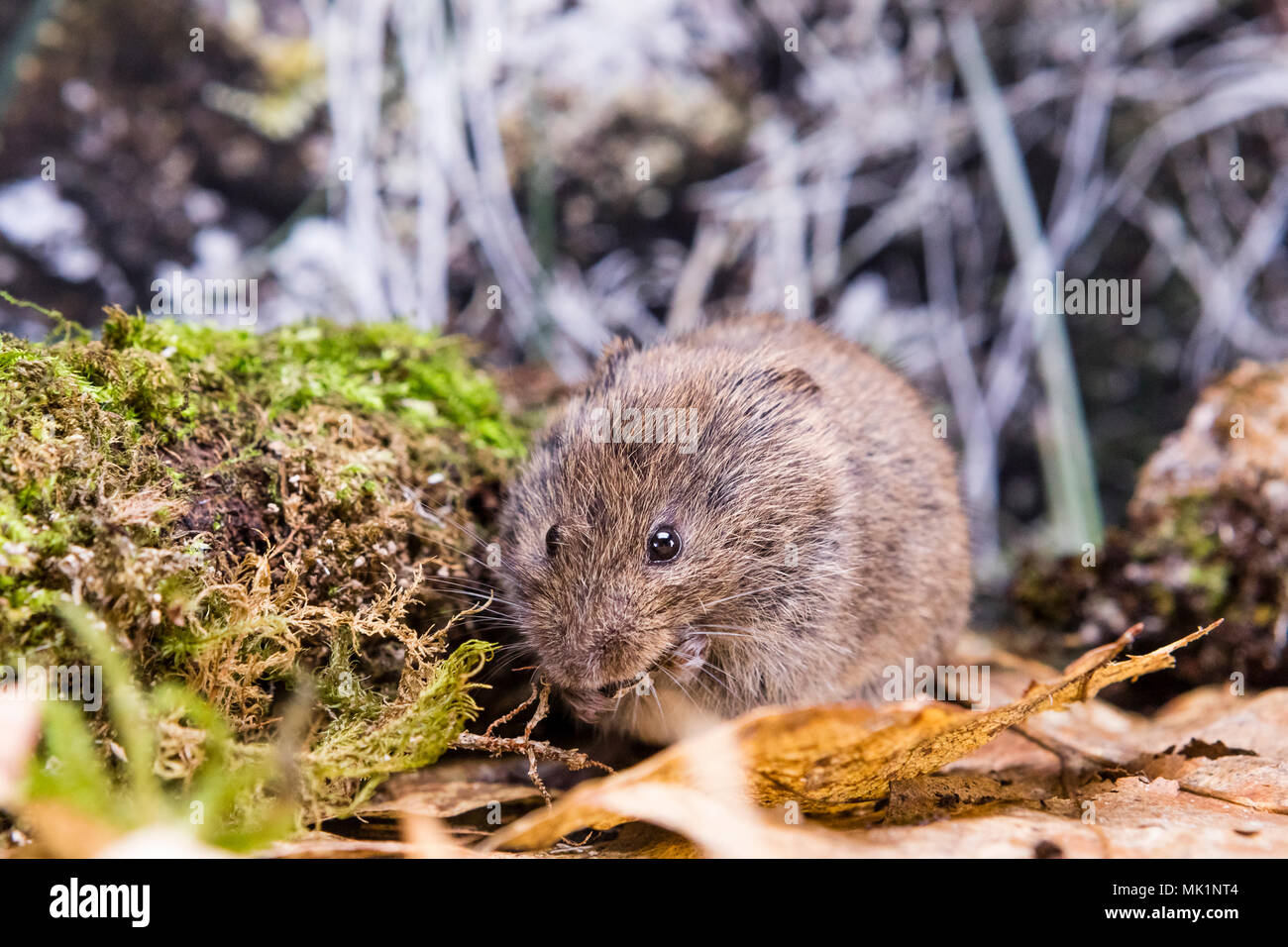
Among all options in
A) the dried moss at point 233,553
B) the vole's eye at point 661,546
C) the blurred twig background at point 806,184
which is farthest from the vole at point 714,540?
the blurred twig background at point 806,184

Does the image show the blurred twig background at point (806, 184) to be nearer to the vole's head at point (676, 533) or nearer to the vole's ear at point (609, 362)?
the vole's ear at point (609, 362)

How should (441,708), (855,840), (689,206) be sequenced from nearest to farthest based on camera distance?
(855,840) < (441,708) < (689,206)

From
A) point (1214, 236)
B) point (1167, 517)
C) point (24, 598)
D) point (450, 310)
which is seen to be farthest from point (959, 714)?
point (1214, 236)

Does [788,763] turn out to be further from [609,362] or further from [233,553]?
[609,362]

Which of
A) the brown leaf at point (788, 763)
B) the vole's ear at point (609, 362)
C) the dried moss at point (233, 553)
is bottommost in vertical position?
the brown leaf at point (788, 763)

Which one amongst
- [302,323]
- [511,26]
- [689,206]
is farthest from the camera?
[689,206]

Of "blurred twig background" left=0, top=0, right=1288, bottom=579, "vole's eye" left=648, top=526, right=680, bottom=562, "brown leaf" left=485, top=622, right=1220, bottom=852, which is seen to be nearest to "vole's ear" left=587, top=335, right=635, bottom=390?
"vole's eye" left=648, top=526, right=680, bottom=562

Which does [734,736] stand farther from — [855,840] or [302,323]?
[302,323]

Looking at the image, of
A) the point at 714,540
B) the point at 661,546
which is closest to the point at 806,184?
the point at 714,540
